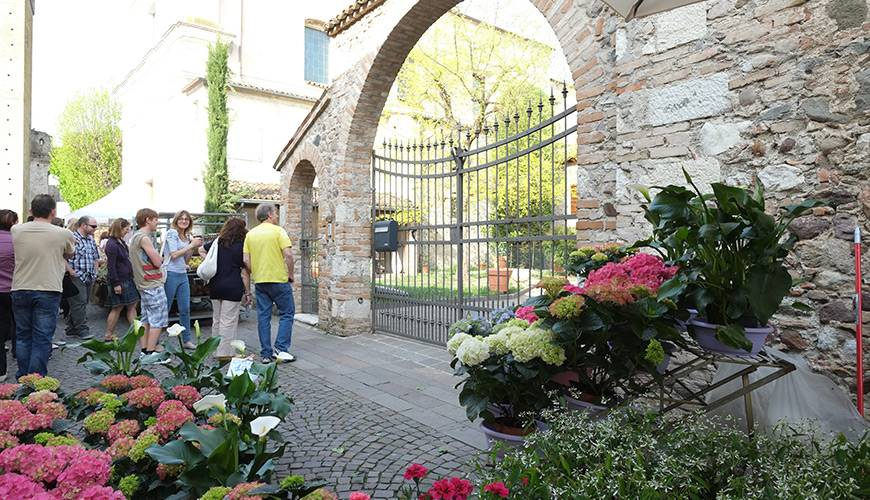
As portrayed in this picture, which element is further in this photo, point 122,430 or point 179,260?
point 179,260

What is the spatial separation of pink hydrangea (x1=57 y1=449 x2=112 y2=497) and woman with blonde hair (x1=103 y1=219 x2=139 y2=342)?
502 centimetres

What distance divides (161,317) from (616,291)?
516cm

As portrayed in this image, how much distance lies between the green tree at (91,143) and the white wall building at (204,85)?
6.18 meters

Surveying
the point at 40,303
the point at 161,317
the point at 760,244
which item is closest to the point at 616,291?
the point at 760,244

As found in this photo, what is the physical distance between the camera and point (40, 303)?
4441 millimetres

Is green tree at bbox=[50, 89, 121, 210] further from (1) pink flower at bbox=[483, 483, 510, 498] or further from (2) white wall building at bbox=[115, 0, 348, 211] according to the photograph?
(1) pink flower at bbox=[483, 483, 510, 498]

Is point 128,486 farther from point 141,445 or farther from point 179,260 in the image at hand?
point 179,260

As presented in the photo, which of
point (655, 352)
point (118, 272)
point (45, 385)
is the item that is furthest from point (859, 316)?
point (118, 272)

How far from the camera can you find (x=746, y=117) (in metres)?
2.95

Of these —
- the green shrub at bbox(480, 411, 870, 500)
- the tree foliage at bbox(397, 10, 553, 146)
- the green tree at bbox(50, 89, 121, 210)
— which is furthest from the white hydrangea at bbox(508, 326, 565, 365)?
the green tree at bbox(50, 89, 121, 210)

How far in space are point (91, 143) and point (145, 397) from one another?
102ft

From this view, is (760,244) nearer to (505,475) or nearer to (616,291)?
(616,291)

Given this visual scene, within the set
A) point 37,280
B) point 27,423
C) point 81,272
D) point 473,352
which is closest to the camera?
point 27,423

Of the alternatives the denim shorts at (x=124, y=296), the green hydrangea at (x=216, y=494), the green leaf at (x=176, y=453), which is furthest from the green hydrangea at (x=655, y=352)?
the denim shorts at (x=124, y=296)
